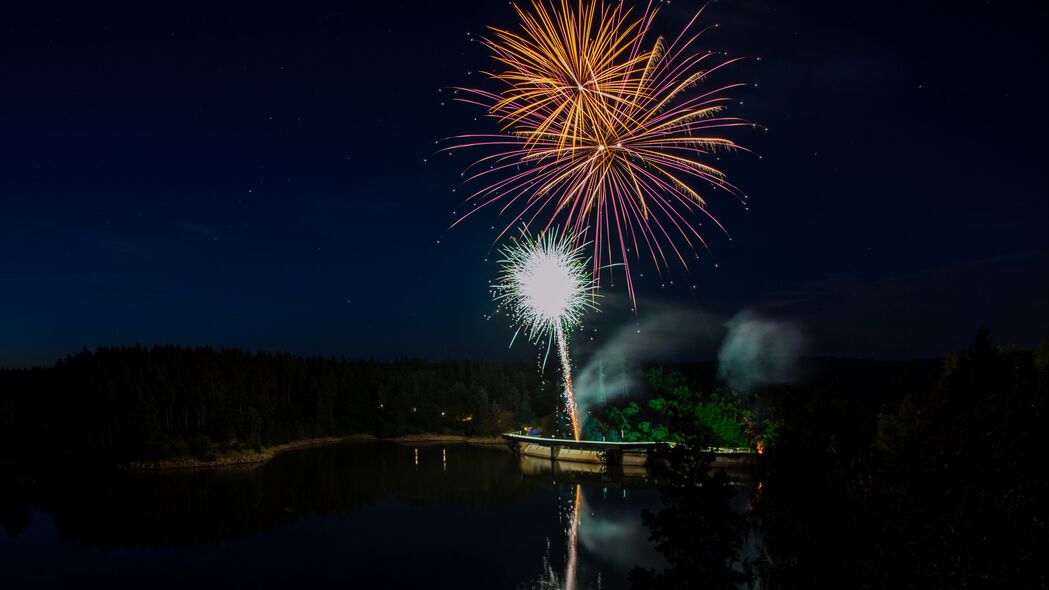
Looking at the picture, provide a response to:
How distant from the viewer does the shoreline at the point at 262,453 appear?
64750mm

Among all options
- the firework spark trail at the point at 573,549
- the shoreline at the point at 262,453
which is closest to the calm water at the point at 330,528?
the firework spark trail at the point at 573,549

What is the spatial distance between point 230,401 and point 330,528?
1607 inches

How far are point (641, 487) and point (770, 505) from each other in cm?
3311

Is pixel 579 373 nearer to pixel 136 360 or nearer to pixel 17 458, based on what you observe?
pixel 136 360

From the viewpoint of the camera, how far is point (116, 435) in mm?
68062

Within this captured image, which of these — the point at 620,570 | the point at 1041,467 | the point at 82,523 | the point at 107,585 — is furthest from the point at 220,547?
the point at 1041,467

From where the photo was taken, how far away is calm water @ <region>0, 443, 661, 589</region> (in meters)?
29.1

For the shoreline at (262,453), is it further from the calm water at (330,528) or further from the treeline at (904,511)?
the treeline at (904,511)

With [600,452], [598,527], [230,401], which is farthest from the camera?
[230,401]

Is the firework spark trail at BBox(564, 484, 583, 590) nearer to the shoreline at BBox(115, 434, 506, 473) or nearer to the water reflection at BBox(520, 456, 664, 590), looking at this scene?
the water reflection at BBox(520, 456, 664, 590)

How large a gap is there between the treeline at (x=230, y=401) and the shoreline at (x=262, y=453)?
77cm

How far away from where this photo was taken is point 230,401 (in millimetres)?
74000

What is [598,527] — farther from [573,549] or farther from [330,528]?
[330,528]

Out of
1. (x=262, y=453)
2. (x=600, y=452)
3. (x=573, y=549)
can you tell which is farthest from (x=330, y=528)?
(x=262, y=453)
